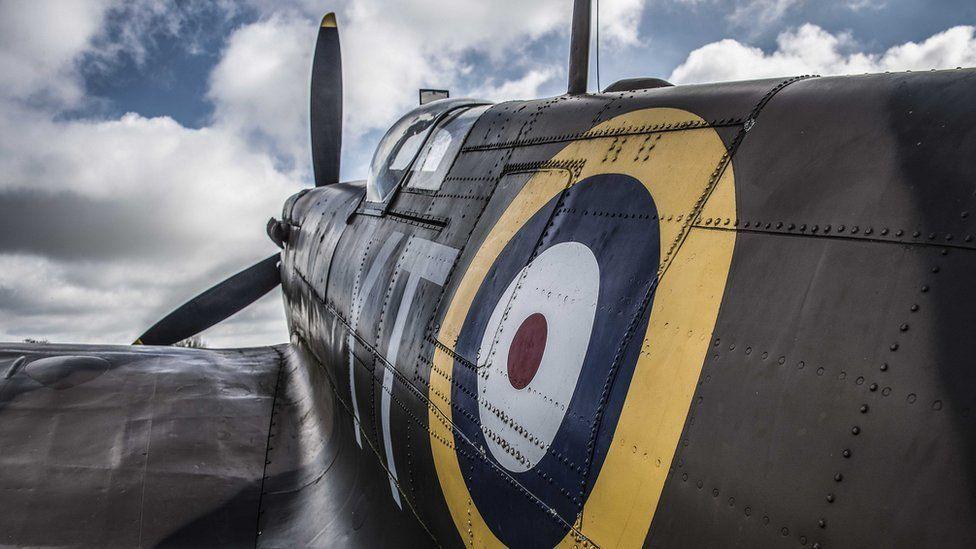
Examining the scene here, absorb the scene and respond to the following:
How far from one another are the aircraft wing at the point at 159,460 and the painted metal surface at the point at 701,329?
1275 mm

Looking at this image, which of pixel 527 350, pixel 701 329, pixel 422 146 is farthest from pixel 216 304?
pixel 701 329

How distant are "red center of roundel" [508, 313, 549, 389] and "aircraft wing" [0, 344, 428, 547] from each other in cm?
212

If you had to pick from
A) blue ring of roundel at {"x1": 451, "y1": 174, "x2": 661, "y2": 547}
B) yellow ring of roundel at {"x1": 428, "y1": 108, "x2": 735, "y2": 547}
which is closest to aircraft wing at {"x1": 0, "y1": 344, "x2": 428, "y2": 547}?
blue ring of roundel at {"x1": 451, "y1": 174, "x2": 661, "y2": 547}

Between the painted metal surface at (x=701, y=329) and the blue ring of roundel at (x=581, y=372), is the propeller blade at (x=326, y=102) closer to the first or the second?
the painted metal surface at (x=701, y=329)

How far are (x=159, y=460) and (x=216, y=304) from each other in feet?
16.6

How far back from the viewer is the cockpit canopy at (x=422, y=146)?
5277 millimetres

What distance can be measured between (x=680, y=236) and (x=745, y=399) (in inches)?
28.8

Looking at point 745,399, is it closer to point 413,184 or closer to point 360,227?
point 413,184

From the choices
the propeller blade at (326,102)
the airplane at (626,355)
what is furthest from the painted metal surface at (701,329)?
the propeller blade at (326,102)

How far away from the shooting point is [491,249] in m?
3.84

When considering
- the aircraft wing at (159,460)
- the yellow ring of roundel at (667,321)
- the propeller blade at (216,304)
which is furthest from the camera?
the propeller blade at (216,304)

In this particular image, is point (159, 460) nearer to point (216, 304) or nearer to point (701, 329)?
point (701, 329)

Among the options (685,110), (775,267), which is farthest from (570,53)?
(775,267)

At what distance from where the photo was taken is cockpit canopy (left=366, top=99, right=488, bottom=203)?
5277 mm
